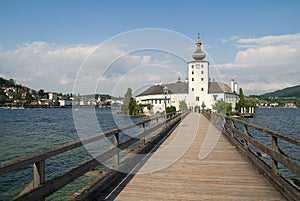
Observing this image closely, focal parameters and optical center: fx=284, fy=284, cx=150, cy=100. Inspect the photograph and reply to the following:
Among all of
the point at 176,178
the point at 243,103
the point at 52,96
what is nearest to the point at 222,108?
the point at 243,103

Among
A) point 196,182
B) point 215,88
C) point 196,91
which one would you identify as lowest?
point 196,182

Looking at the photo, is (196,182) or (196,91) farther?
(196,91)

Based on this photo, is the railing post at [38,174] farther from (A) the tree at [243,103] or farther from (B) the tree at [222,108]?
(A) the tree at [243,103]

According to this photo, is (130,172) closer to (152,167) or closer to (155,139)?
(152,167)

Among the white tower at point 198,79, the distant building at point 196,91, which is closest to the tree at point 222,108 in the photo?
the distant building at point 196,91

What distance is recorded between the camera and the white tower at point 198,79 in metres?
85.3

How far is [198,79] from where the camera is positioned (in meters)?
87.4

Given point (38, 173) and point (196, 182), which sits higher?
point (38, 173)

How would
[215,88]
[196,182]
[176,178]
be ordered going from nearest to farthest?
[196,182] → [176,178] → [215,88]

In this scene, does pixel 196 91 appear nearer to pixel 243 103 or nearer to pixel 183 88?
pixel 183 88

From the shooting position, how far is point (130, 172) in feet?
20.0

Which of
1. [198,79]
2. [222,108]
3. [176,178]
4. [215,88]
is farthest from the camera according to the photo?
[215,88]

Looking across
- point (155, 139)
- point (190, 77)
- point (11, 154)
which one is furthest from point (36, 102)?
point (155, 139)

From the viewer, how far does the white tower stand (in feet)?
280
